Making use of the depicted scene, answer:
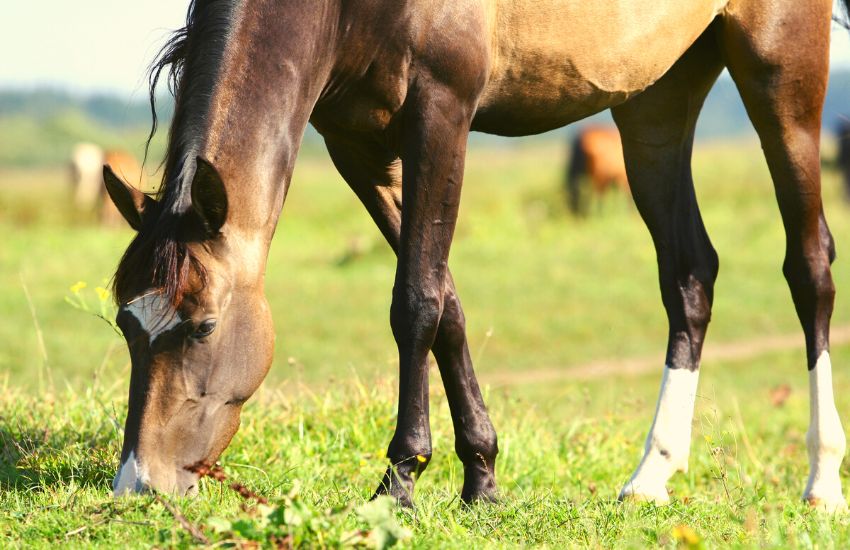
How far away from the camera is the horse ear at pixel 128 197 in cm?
320

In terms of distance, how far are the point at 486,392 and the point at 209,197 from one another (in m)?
2.50

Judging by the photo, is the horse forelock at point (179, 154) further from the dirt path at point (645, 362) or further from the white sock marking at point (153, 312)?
the dirt path at point (645, 362)

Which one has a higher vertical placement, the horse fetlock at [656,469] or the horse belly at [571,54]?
the horse belly at [571,54]

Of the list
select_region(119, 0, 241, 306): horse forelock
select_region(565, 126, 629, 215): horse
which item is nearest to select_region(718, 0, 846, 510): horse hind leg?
select_region(119, 0, 241, 306): horse forelock

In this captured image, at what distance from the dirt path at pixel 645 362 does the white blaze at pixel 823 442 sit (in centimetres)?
445

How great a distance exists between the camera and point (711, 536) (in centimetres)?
306

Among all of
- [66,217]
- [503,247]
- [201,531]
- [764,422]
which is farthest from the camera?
[66,217]

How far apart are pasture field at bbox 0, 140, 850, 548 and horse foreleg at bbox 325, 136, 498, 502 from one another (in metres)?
0.20

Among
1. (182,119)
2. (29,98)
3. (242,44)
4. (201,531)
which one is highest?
(29,98)

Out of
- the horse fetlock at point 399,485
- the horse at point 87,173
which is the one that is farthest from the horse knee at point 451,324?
the horse at point 87,173

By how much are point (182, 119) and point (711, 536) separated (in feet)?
6.68

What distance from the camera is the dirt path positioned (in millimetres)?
9570

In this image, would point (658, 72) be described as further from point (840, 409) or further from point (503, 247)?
point (503, 247)

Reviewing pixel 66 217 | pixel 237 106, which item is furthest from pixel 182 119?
pixel 66 217
